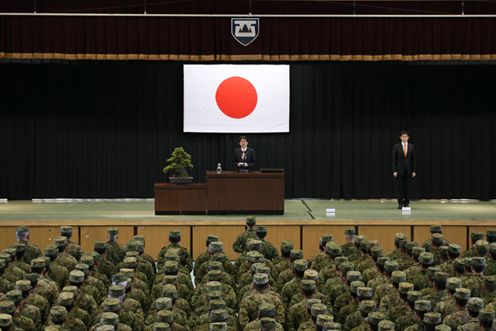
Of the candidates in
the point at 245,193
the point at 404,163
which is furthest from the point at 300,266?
the point at 404,163

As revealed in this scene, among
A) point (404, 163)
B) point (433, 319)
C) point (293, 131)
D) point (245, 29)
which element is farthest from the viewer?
point (293, 131)

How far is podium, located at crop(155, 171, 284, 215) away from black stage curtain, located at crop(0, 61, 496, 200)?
11.1ft

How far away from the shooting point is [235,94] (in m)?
14.6

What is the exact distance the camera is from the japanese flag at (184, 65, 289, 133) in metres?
14.6

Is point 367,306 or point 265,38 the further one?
point 265,38

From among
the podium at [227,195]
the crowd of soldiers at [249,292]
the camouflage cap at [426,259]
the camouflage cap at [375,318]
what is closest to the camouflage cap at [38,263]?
the crowd of soldiers at [249,292]

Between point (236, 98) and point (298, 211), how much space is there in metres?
2.88

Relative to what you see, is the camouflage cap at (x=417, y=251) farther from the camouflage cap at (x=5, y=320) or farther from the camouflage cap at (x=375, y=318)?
the camouflage cap at (x=5, y=320)

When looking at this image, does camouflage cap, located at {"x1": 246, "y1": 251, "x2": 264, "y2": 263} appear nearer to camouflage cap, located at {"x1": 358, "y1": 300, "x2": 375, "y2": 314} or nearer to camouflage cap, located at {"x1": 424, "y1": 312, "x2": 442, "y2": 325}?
camouflage cap, located at {"x1": 358, "y1": 300, "x2": 375, "y2": 314}

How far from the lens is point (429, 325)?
3.85 metres

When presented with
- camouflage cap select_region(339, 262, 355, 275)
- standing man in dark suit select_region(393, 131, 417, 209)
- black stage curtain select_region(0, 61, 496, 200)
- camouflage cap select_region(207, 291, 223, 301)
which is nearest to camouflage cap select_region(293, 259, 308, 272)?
camouflage cap select_region(339, 262, 355, 275)

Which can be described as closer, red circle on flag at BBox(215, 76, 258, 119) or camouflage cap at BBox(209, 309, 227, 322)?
camouflage cap at BBox(209, 309, 227, 322)

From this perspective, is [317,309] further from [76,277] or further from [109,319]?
[76,277]

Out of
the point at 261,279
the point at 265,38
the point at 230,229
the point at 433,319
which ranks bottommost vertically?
the point at 230,229
